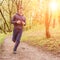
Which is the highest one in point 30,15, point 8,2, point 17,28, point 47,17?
point 17,28

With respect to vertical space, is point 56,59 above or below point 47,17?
above

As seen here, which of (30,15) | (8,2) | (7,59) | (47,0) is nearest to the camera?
(7,59)

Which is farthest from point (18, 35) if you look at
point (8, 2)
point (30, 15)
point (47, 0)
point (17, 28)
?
point (30, 15)

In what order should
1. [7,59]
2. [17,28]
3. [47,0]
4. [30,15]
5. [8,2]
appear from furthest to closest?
1. [30,15]
2. [8,2]
3. [47,0]
4. [17,28]
5. [7,59]

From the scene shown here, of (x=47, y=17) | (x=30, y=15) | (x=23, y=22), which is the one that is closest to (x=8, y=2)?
(x=30, y=15)

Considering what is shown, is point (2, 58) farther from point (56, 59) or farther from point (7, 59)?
point (56, 59)

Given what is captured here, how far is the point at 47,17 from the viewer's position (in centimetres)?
1889

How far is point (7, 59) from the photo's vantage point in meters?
10.2

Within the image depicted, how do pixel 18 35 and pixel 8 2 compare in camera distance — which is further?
pixel 8 2

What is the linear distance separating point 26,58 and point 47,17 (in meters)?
8.93

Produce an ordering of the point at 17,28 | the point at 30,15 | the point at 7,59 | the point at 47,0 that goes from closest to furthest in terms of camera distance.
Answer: the point at 7,59 → the point at 17,28 → the point at 47,0 → the point at 30,15

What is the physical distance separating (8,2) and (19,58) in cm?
3860

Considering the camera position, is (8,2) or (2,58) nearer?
(2,58)

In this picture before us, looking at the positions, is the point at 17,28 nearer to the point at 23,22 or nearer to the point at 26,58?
the point at 23,22
